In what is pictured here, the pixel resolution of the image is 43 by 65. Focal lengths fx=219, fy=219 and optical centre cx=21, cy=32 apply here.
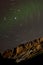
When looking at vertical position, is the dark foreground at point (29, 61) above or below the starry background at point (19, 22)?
below

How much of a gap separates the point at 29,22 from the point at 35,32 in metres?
0.10

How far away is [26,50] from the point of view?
171cm

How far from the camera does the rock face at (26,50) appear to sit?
5.36 feet

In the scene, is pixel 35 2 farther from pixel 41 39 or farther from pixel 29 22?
pixel 41 39

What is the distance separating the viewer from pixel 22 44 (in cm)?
175

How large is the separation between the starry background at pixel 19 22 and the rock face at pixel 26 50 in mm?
33

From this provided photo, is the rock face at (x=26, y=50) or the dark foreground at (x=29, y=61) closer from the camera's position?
the dark foreground at (x=29, y=61)

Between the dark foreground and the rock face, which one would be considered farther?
the rock face

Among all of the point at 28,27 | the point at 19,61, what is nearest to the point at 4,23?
the point at 28,27

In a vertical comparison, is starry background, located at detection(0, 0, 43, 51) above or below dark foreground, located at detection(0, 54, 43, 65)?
above

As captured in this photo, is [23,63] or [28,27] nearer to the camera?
[23,63]

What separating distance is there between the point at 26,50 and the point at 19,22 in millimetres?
225

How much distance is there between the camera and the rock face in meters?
1.63

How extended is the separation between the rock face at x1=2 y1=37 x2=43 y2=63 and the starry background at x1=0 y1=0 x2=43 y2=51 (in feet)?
0.11
